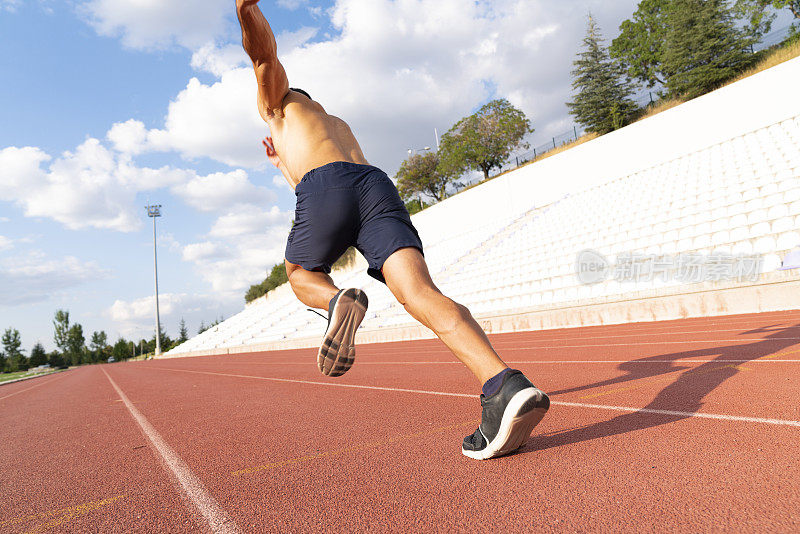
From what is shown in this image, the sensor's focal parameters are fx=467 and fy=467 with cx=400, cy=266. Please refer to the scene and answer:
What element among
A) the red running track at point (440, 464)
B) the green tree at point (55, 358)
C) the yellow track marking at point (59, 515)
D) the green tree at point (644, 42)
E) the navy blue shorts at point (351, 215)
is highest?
the green tree at point (644, 42)

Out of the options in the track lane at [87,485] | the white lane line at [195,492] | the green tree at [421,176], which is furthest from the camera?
the green tree at [421,176]

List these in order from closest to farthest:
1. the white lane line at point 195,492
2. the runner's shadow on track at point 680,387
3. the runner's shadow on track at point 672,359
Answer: the white lane line at point 195,492, the runner's shadow on track at point 680,387, the runner's shadow on track at point 672,359

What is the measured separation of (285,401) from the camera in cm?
450

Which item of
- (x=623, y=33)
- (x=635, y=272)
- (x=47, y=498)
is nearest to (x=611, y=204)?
(x=635, y=272)

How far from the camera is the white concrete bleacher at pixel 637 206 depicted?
35.8 feet

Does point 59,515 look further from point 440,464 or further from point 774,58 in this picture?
point 774,58

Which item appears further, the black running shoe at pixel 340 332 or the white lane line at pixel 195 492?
the black running shoe at pixel 340 332

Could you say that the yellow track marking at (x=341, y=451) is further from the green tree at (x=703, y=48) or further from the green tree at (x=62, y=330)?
the green tree at (x=62, y=330)

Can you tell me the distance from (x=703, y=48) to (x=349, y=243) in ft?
108

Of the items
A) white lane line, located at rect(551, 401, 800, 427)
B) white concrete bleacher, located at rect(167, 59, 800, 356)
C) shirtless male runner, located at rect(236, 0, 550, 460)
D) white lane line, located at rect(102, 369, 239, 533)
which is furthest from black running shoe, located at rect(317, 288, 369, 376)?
white concrete bleacher, located at rect(167, 59, 800, 356)

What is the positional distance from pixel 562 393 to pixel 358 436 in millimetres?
1681

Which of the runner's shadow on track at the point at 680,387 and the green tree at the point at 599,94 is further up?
the green tree at the point at 599,94

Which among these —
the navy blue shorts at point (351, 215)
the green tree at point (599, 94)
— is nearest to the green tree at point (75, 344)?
the green tree at point (599, 94)

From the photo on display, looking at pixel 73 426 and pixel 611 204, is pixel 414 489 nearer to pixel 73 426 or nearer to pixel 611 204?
pixel 73 426
